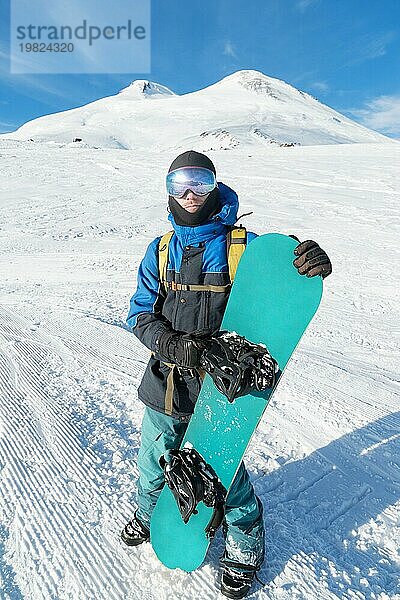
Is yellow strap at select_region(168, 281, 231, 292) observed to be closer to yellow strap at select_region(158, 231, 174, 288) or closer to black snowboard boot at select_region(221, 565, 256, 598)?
yellow strap at select_region(158, 231, 174, 288)

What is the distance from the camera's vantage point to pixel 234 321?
6.67 feet

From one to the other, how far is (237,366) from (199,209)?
717mm

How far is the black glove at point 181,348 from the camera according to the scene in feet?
6.15

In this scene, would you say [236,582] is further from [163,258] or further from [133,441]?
[163,258]

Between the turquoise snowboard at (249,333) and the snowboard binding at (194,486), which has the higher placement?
the turquoise snowboard at (249,333)

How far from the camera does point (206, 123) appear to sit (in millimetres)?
74125

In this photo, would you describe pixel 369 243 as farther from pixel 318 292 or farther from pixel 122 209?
pixel 318 292

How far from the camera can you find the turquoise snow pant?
2.08 meters

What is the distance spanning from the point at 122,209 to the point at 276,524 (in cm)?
1104

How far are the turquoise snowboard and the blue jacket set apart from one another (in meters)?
0.07

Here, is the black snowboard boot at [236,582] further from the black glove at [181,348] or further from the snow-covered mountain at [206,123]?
the snow-covered mountain at [206,123]

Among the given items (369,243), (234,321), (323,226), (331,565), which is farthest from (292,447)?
(323,226)

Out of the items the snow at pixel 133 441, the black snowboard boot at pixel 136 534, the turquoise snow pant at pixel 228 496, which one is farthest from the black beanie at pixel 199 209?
the snow at pixel 133 441

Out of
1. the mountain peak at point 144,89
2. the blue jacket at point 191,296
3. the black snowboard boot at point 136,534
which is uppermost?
the mountain peak at point 144,89
